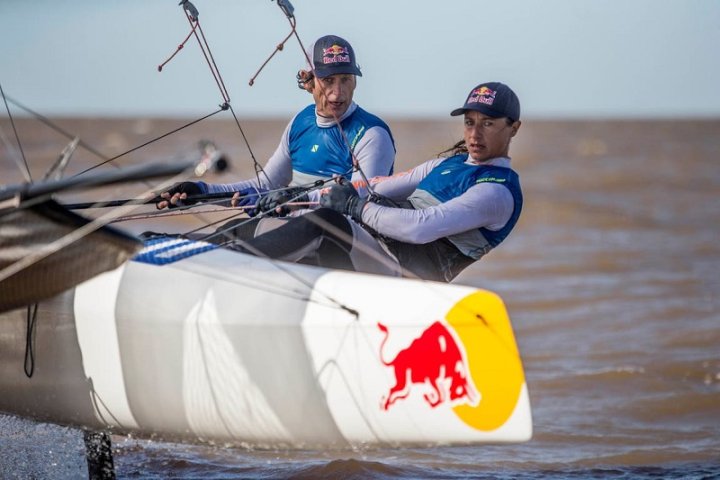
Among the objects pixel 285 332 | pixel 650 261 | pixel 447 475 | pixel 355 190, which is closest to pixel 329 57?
pixel 355 190

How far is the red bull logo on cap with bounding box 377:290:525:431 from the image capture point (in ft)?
10.9

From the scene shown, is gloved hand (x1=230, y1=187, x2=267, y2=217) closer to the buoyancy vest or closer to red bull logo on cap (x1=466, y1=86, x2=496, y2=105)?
the buoyancy vest

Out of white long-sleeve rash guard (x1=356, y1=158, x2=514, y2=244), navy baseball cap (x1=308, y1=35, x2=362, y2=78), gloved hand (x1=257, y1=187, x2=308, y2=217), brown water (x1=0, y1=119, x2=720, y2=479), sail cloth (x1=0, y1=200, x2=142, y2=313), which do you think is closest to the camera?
sail cloth (x1=0, y1=200, x2=142, y2=313)

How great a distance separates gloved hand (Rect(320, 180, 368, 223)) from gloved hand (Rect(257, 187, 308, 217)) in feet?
0.65

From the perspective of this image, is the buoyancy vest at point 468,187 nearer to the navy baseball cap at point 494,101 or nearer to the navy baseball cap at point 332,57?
the navy baseball cap at point 494,101

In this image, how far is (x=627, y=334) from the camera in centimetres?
849

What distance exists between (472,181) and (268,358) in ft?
3.18

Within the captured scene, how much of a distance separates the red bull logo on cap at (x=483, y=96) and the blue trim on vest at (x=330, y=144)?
423mm

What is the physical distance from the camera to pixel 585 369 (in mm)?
7531

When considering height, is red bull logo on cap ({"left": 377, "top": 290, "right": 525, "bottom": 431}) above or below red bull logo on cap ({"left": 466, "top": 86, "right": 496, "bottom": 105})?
below

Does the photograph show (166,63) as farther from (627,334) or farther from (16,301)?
(627,334)

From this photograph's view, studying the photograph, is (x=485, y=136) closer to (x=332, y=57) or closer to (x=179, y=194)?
(x=332, y=57)

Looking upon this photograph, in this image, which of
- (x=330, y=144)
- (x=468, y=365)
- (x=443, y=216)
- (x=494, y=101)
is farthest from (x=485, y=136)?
(x=468, y=365)

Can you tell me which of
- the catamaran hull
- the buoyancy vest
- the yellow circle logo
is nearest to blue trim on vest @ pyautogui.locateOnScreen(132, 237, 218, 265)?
the catamaran hull
